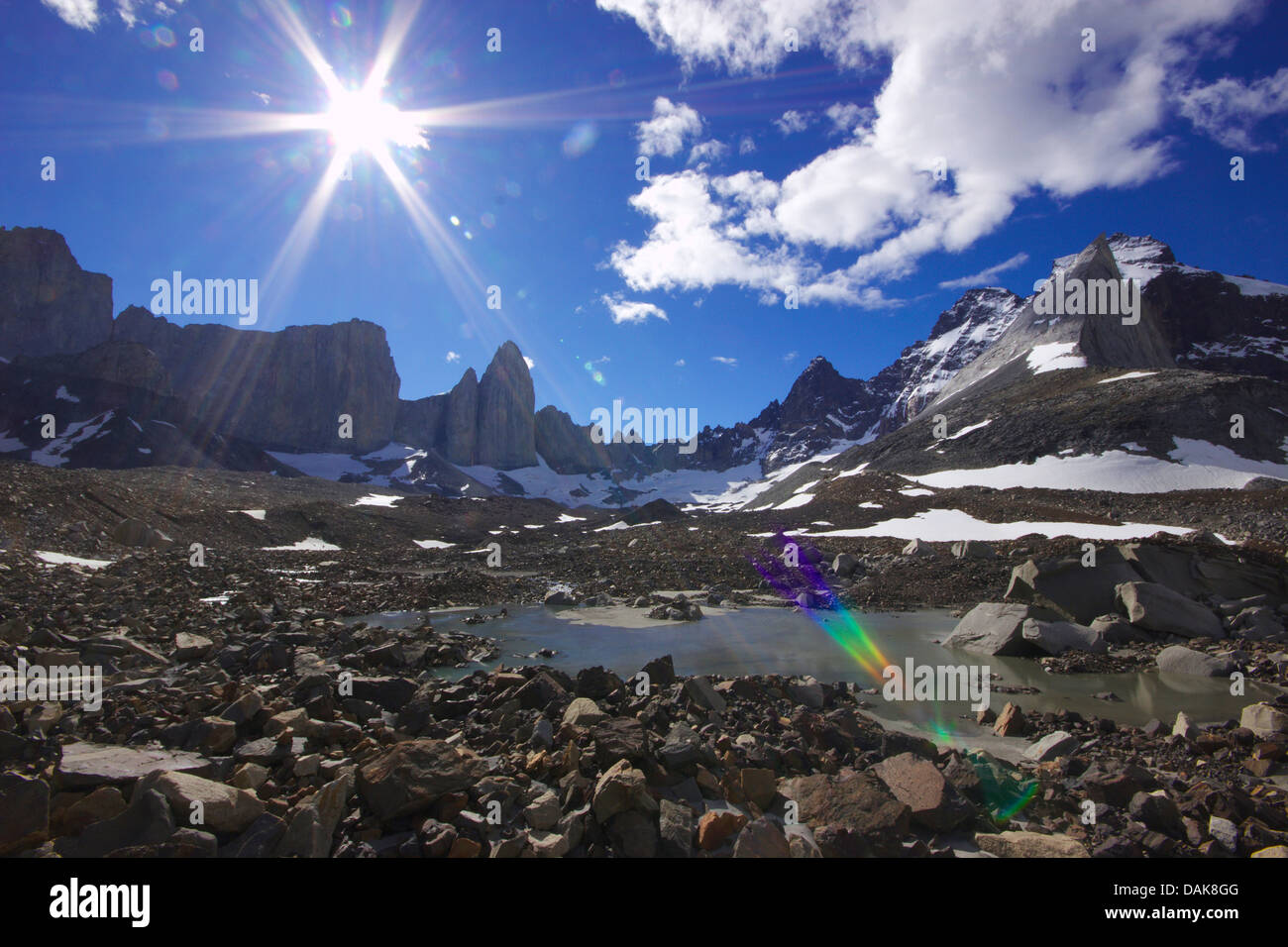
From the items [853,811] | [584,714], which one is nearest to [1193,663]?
[853,811]

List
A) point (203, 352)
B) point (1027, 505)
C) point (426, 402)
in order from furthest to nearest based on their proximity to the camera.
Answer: point (426, 402) → point (203, 352) → point (1027, 505)

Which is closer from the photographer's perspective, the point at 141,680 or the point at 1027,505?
the point at 141,680

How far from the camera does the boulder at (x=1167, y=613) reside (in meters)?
14.0

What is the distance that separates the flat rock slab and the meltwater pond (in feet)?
20.7

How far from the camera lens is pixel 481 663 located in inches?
497

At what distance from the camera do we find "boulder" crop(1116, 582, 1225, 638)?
14.0m

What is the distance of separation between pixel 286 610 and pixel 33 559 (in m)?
12.3

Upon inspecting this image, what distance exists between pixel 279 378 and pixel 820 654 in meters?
170

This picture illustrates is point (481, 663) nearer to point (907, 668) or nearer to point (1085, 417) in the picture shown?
point (907, 668)

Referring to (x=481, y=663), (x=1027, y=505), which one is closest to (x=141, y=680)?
(x=481, y=663)

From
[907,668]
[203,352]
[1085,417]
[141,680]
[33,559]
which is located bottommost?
[907,668]

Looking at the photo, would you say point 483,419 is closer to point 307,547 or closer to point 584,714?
point 307,547

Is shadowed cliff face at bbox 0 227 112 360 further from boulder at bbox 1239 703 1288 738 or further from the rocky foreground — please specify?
boulder at bbox 1239 703 1288 738

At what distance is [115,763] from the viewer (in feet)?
17.4
